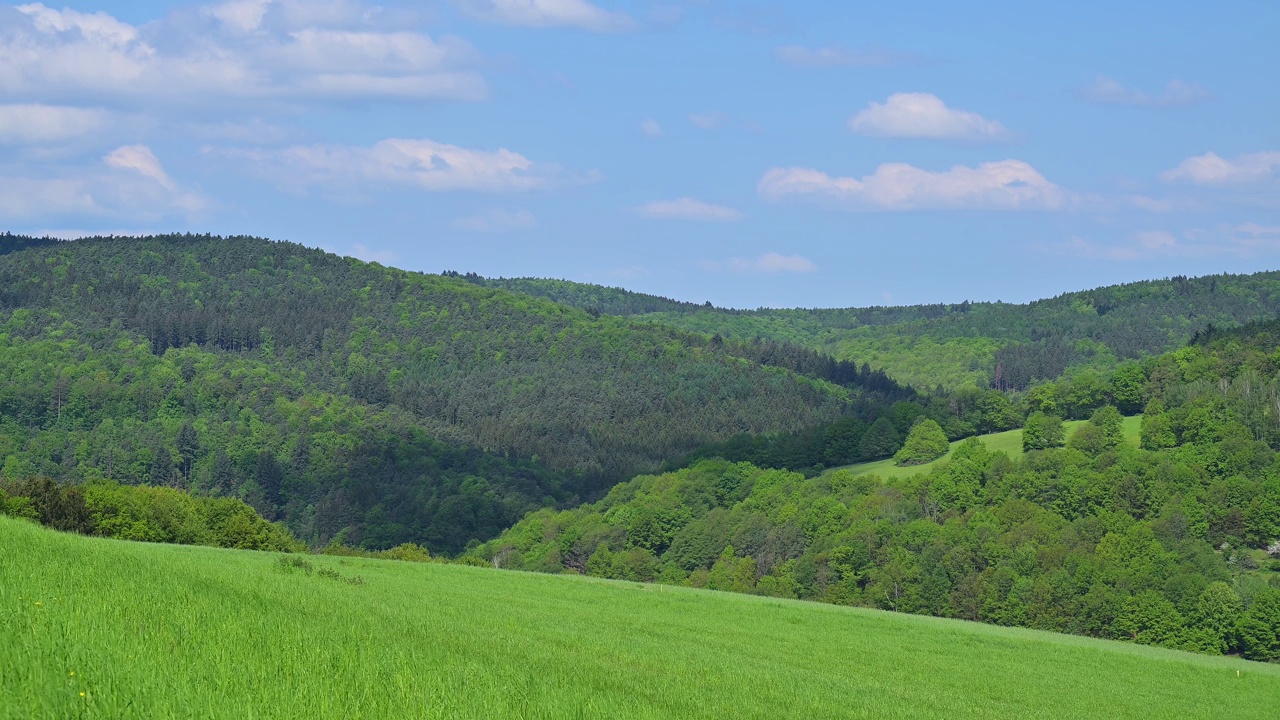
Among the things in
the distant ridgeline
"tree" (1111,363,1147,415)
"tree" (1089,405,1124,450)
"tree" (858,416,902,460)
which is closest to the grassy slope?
the distant ridgeline

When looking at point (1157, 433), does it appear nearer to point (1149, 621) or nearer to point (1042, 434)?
point (1042, 434)

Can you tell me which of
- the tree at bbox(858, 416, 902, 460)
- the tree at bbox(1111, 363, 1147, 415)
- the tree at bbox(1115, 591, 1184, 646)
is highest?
the tree at bbox(1111, 363, 1147, 415)

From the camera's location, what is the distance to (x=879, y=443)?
6914 inches

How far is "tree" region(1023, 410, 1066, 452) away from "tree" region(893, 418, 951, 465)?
13865 mm

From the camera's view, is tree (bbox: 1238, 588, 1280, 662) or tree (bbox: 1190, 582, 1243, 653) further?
tree (bbox: 1190, 582, 1243, 653)

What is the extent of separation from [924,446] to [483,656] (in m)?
144

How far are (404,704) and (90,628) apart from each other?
11.1ft

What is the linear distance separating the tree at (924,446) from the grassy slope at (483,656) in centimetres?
9986

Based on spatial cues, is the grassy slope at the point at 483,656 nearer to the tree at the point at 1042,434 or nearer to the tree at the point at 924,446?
the tree at the point at 1042,434

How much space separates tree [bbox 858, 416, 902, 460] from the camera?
174875mm

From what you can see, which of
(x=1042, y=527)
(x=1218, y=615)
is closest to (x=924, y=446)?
(x=1042, y=527)

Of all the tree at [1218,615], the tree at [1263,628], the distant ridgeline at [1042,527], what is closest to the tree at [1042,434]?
the distant ridgeline at [1042,527]

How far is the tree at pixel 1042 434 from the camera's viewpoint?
144 metres

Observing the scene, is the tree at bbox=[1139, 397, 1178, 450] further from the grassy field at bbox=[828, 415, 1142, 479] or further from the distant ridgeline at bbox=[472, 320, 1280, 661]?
the grassy field at bbox=[828, 415, 1142, 479]
